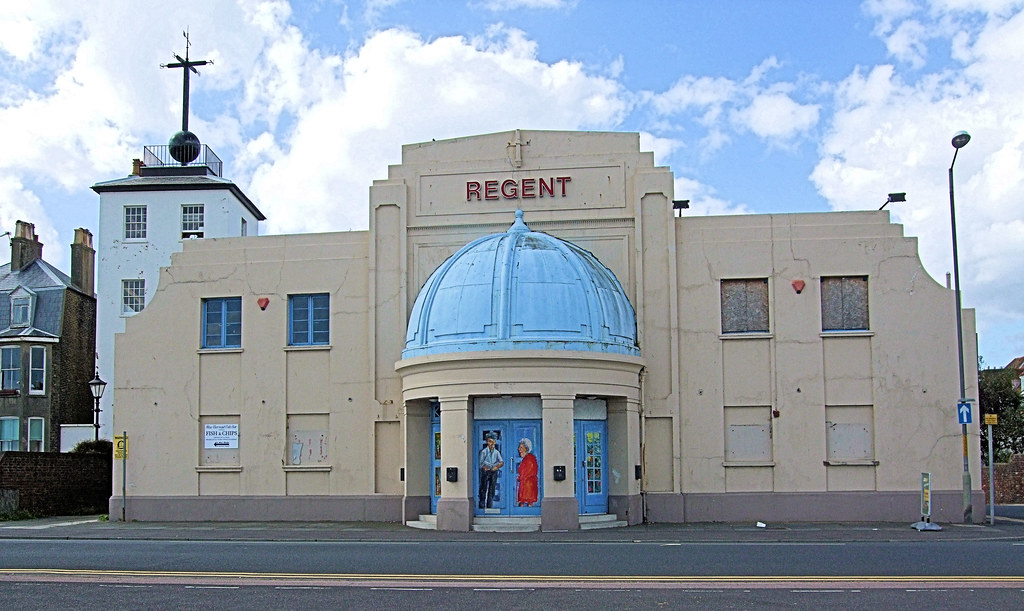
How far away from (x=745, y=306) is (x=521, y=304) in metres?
6.28

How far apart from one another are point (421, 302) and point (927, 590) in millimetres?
15987

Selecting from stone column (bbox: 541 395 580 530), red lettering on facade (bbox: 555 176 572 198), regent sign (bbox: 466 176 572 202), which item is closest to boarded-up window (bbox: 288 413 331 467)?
stone column (bbox: 541 395 580 530)

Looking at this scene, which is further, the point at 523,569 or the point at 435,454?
the point at 435,454

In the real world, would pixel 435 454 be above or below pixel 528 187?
below

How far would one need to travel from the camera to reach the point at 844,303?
28312 mm

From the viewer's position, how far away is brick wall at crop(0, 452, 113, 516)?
31578mm

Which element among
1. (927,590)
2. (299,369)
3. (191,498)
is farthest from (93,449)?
(927,590)

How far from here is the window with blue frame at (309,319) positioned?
30.0m

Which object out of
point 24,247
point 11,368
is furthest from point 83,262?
point 11,368

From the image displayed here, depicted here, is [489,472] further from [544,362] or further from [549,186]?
[549,186]

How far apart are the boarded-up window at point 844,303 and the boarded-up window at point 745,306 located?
4.89 ft

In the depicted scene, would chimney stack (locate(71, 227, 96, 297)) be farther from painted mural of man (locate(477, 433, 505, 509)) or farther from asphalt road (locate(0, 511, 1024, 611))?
painted mural of man (locate(477, 433, 505, 509))

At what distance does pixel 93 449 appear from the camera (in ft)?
118

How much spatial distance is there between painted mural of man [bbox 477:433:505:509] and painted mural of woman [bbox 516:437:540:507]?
0.50 meters
